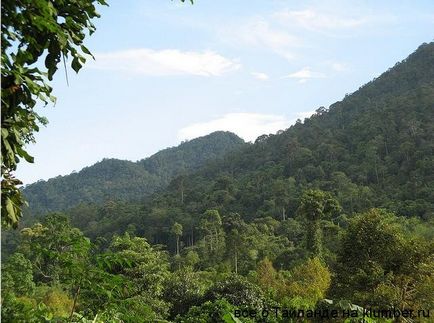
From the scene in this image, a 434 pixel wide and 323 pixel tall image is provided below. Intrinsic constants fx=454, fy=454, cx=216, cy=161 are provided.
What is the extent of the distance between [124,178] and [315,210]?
335 ft

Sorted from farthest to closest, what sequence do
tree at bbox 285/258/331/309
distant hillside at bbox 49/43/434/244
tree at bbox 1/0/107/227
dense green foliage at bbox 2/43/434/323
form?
distant hillside at bbox 49/43/434/244
tree at bbox 285/258/331/309
dense green foliage at bbox 2/43/434/323
tree at bbox 1/0/107/227

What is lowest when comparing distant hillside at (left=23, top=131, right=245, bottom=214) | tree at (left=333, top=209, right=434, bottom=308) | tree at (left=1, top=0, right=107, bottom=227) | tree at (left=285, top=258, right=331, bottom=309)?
tree at (left=285, top=258, right=331, bottom=309)

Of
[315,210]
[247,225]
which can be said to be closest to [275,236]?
[247,225]

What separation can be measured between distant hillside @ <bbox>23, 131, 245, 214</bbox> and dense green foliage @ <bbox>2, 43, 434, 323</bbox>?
119 feet

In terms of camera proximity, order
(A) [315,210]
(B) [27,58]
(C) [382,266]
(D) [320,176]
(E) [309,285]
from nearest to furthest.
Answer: (B) [27,58] < (C) [382,266] < (E) [309,285] < (A) [315,210] < (D) [320,176]

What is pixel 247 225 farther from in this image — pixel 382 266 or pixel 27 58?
pixel 27 58

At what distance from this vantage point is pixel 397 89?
286ft

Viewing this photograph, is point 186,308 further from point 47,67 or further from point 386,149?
point 386,149

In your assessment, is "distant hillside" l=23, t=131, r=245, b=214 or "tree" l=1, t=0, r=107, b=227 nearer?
"tree" l=1, t=0, r=107, b=227

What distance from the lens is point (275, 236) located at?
44.2 metres

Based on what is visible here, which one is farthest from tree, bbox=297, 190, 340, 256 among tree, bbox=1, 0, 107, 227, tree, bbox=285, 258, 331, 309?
tree, bbox=1, 0, 107, 227

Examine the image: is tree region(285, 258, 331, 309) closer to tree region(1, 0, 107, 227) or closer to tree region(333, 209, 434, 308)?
tree region(333, 209, 434, 308)

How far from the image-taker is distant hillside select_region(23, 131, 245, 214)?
110938mm

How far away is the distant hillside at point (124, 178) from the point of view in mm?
110938
